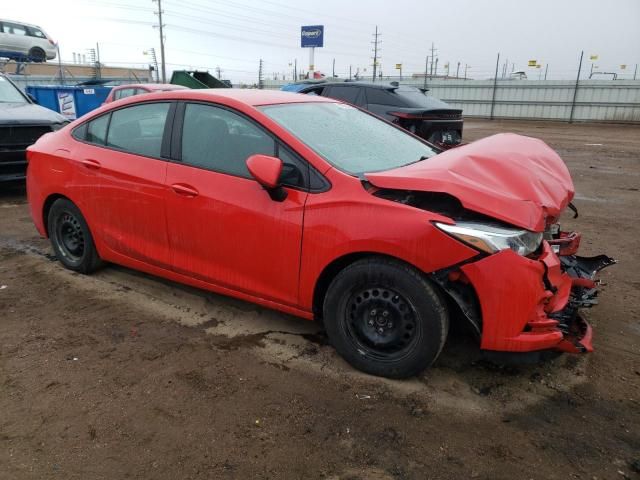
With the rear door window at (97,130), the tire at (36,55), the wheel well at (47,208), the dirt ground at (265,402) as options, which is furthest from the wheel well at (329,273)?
Result: the tire at (36,55)

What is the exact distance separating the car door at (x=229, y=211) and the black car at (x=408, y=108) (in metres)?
5.93

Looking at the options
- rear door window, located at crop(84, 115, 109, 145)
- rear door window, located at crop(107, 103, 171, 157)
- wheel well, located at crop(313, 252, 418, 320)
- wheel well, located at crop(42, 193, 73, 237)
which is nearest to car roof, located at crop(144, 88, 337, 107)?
rear door window, located at crop(107, 103, 171, 157)

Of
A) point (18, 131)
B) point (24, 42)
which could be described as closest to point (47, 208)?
point (18, 131)

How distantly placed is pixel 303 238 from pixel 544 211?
1364 millimetres

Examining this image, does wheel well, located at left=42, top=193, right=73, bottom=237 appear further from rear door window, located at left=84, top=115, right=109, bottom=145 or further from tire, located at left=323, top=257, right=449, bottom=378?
tire, located at left=323, top=257, right=449, bottom=378

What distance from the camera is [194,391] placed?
288cm

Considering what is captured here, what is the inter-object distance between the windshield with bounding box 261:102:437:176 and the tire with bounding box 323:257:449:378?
2.19 feet

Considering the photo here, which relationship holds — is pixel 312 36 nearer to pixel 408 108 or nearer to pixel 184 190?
pixel 408 108

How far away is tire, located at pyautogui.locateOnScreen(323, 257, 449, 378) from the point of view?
8.98 feet

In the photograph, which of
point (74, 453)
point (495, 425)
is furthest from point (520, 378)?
point (74, 453)

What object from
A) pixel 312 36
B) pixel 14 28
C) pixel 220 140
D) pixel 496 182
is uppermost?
pixel 312 36

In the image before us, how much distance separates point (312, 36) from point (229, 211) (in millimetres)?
47329

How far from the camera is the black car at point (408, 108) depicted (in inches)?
352

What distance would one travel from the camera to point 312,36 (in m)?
46.8
